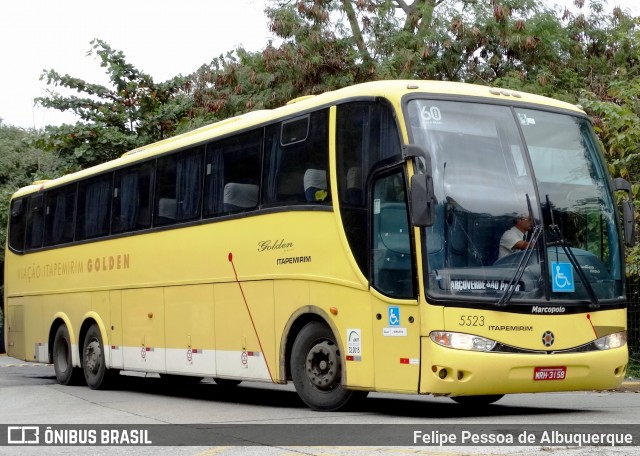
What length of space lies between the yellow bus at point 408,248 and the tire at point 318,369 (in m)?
0.02

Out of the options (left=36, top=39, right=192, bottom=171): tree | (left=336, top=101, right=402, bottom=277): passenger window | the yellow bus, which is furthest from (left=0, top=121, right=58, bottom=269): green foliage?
(left=336, top=101, right=402, bottom=277): passenger window

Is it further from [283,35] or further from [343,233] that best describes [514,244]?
[283,35]

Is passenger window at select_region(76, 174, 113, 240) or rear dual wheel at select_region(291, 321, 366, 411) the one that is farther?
passenger window at select_region(76, 174, 113, 240)

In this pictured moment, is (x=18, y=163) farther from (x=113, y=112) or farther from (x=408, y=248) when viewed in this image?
(x=408, y=248)

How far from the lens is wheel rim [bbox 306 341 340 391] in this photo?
41.1ft

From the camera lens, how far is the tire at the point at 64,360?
19.9 m

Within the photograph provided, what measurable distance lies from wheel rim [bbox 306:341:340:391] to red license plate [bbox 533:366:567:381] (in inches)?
→ 86.4

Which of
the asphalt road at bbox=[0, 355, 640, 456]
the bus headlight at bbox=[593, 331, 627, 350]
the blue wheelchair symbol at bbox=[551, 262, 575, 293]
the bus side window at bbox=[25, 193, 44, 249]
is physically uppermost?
the bus side window at bbox=[25, 193, 44, 249]

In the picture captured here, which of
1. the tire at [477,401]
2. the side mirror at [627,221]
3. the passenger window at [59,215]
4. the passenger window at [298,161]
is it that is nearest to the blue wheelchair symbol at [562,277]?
the side mirror at [627,221]

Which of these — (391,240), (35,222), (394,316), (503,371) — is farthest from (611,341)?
(35,222)

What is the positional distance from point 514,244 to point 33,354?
12.3m

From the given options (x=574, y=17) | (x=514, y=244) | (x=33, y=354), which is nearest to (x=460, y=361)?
(x=514, y=244)

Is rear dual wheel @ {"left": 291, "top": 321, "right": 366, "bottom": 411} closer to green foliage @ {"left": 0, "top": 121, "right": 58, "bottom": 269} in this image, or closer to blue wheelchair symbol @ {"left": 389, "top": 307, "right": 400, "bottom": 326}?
blue wheelchair symbol @ {"left": 389, "top": 307, "right": 400, "bottom": 326}

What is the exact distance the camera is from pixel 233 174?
14.9m
